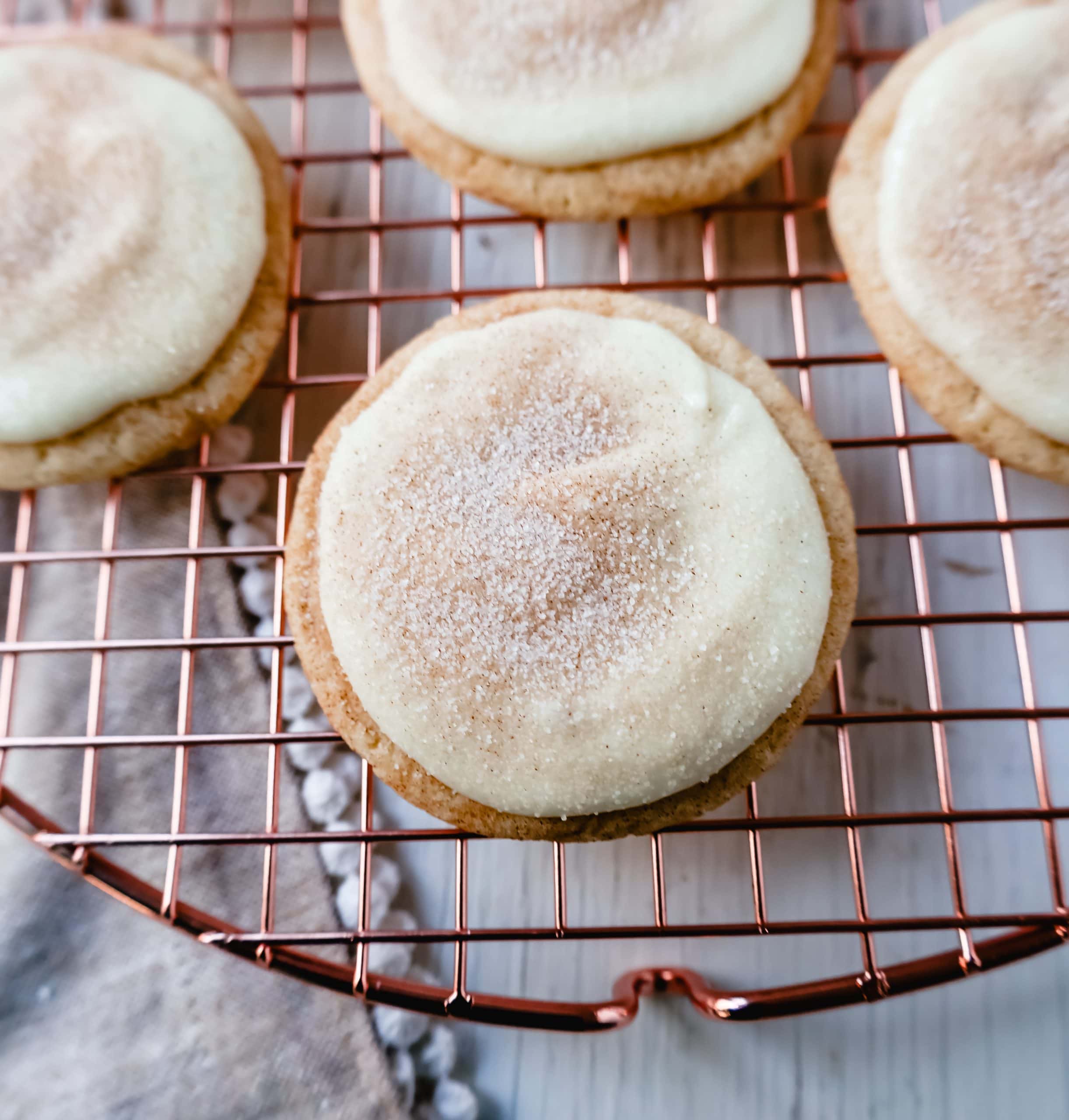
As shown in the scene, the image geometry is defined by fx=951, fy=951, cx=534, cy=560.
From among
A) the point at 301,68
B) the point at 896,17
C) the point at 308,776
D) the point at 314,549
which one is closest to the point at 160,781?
the point at 308,776

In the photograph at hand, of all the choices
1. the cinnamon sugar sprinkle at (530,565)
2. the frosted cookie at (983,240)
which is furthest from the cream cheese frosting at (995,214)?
the cinnamon sugar sprinkle at (530,565)

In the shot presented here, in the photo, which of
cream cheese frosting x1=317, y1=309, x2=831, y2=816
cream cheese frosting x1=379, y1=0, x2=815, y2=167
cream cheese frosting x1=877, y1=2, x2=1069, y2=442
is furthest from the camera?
cream cheese frosting x1=379, y1=0, x2=815, y2=167

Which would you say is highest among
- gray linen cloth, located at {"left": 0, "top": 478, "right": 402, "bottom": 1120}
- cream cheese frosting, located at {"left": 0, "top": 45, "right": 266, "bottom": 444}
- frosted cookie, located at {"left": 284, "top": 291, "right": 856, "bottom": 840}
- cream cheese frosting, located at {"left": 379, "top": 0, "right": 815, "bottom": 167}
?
cream cheese frosting, located at {"left": 379, "top": 0, "right": 815, "bottom": 167}

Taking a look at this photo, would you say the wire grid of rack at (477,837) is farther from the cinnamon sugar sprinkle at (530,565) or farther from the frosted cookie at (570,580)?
the cinnamon sugar sprinkle at (530,565)

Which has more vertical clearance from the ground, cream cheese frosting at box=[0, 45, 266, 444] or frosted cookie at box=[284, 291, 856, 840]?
cream cheese frosting at box=[0, 45, 266, 444]

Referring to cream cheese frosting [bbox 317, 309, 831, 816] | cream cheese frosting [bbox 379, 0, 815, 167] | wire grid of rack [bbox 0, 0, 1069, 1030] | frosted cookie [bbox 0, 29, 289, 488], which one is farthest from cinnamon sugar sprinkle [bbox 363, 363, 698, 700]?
cream cheese frosting [bbox 379, 0, 815, 167]

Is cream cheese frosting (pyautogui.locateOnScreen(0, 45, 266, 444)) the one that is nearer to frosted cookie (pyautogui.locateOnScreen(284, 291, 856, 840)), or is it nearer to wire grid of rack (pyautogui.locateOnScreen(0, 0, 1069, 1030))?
wire grid of rack (pyautogui.locateOnScreen(0, 0, 1069, 1030))
